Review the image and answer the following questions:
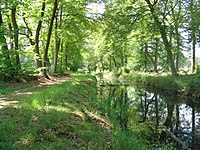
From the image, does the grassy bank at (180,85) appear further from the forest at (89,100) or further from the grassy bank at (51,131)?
the grassy bank at (51,131)

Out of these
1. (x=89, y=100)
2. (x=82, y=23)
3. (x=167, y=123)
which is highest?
(x=82, y=23)

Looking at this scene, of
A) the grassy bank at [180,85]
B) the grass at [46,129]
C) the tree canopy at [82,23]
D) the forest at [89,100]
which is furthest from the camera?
the tree canopy at [82,23]

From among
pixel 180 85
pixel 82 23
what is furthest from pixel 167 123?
pixel 82 23

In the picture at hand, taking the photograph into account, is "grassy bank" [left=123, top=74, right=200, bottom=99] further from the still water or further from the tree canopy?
the tree canopy

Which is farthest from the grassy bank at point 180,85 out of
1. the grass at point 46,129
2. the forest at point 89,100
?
the grass at point 46,129

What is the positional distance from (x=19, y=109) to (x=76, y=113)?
6.13 feet

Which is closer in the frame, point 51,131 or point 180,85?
point 51,131

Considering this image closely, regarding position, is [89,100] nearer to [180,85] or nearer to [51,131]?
[51,131]

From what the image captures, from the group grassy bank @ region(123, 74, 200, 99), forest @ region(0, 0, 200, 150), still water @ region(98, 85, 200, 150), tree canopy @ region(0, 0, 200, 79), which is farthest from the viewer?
tree canopy @ region(0, 0, 200, 79)

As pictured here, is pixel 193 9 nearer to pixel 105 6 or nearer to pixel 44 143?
pixel 105 6

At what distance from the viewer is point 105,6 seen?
22.3 m

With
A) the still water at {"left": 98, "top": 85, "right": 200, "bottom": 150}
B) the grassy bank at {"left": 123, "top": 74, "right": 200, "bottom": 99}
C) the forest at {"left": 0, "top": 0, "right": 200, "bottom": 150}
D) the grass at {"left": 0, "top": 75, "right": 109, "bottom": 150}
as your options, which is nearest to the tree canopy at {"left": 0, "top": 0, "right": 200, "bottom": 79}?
the forest at {"left": 0, "top": 0, "right": 200, "bottom": 150}

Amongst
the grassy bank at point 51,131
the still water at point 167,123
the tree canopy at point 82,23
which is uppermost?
the tree canopy at point 82,23

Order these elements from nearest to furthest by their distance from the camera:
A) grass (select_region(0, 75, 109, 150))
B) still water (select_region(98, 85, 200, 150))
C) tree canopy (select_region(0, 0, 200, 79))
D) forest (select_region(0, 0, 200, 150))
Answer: grass (select_region(0, 75, 109, 150))
forest (select_region(0, 0, 200, 150))
still water (select_region(98, 85, 200, 150))
tree canopy (select_region(0, 0, 200, 79))
